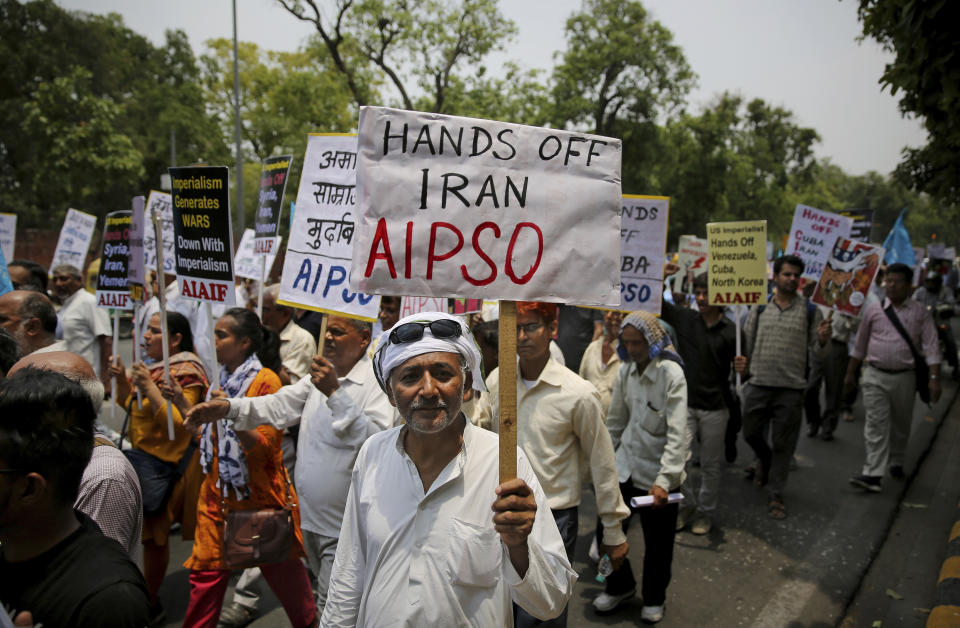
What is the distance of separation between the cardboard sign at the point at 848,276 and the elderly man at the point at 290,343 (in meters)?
5.16

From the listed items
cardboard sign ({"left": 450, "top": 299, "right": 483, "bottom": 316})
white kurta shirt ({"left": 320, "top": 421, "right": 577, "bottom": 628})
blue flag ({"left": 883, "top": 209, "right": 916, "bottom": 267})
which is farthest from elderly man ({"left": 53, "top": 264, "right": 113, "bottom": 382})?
blue flag ({"left": 883, "top": 209, "right": 916, "bottom": 267})

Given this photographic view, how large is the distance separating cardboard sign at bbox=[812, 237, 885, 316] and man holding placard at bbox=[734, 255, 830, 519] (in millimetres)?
808

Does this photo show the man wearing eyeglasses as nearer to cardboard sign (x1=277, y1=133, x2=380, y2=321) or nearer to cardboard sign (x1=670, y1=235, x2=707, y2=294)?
cardboard sign (x1=277, y1=133, x2=380, y2=321)

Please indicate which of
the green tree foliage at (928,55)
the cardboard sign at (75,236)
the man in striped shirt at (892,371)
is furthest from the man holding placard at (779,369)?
the cardboard sign at (75,236)

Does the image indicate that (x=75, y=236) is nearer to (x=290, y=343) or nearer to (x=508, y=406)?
(x=290, y=343)

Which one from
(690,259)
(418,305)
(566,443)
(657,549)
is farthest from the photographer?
(690,259)

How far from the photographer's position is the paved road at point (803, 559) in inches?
166

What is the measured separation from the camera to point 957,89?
381 cm

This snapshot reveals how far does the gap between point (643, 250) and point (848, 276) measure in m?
3.12

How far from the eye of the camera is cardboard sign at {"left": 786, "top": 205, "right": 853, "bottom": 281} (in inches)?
273

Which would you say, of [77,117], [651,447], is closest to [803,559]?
[651,447]

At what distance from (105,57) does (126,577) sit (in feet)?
112

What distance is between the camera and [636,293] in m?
5.09

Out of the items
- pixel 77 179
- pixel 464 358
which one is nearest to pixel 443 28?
pixel 77 179
